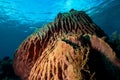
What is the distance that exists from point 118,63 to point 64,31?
8.36 feet

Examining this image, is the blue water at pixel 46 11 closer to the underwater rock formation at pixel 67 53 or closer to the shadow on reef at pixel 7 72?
the shadow on reef at pixel 7 72

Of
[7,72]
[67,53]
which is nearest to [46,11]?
[7,72]

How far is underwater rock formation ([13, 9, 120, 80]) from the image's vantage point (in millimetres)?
2377

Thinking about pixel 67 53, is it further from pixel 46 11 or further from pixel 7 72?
pixel 46 11

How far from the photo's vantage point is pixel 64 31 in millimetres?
5121

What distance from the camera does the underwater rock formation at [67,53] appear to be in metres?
2.38

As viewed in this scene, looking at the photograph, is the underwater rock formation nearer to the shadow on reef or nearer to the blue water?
the shadow on reef

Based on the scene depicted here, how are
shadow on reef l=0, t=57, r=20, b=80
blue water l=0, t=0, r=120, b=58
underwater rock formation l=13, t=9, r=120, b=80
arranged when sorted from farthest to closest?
blue water l=0, t=0, r=120, b=58 → shadow on reef l=0, t=57, r=20, b=80 → underwater rock formation l=13, t=9, r=120, b=80

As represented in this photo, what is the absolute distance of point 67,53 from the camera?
9.00ft

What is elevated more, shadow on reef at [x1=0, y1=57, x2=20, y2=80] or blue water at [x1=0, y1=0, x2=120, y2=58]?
blue water at [x1=0, y1=0, x2=120, y2=58]

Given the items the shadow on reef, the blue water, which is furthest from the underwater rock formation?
the blue water

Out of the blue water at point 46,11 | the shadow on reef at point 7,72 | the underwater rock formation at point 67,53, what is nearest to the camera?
the underwater rock formation at point 67,53

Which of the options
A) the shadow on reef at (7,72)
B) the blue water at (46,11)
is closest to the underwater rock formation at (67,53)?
the shadow on reef at (7,72)

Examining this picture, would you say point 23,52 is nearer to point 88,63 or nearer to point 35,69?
point 35,69
